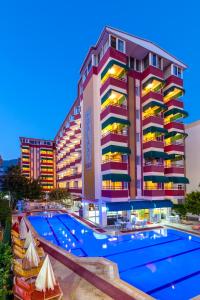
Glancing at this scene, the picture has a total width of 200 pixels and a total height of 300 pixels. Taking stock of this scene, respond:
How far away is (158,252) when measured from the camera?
18.8m

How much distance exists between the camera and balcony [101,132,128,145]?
28.4 m

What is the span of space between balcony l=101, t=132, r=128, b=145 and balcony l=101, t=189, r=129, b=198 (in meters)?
6.07

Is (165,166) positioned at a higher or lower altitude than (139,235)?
higher

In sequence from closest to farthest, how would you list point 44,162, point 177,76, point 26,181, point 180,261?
1. point 180,261
2. point 177,76
3. point 26,181
4. point 44,162

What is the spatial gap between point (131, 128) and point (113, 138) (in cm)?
485

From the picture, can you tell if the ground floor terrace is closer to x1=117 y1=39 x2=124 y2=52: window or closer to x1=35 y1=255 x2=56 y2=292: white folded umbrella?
x1=35 y1=255 x2=56 y2=292: white folded umbrella

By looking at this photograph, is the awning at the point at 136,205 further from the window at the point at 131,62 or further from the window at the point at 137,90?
the window at the point at 131,62

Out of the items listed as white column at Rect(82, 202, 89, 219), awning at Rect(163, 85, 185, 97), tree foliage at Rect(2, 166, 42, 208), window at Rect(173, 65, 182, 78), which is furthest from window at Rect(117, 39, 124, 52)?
tree foliage at Rect(2, 166, 42, 208)

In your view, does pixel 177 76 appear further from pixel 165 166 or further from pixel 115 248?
pixel 115 248

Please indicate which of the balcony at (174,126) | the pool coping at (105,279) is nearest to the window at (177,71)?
the balcony at (174,126)

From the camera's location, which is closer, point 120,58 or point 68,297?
point 68,297

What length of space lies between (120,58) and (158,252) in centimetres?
2273

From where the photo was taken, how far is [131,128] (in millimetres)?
32219

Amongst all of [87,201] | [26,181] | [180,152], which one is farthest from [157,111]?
[26,181]
